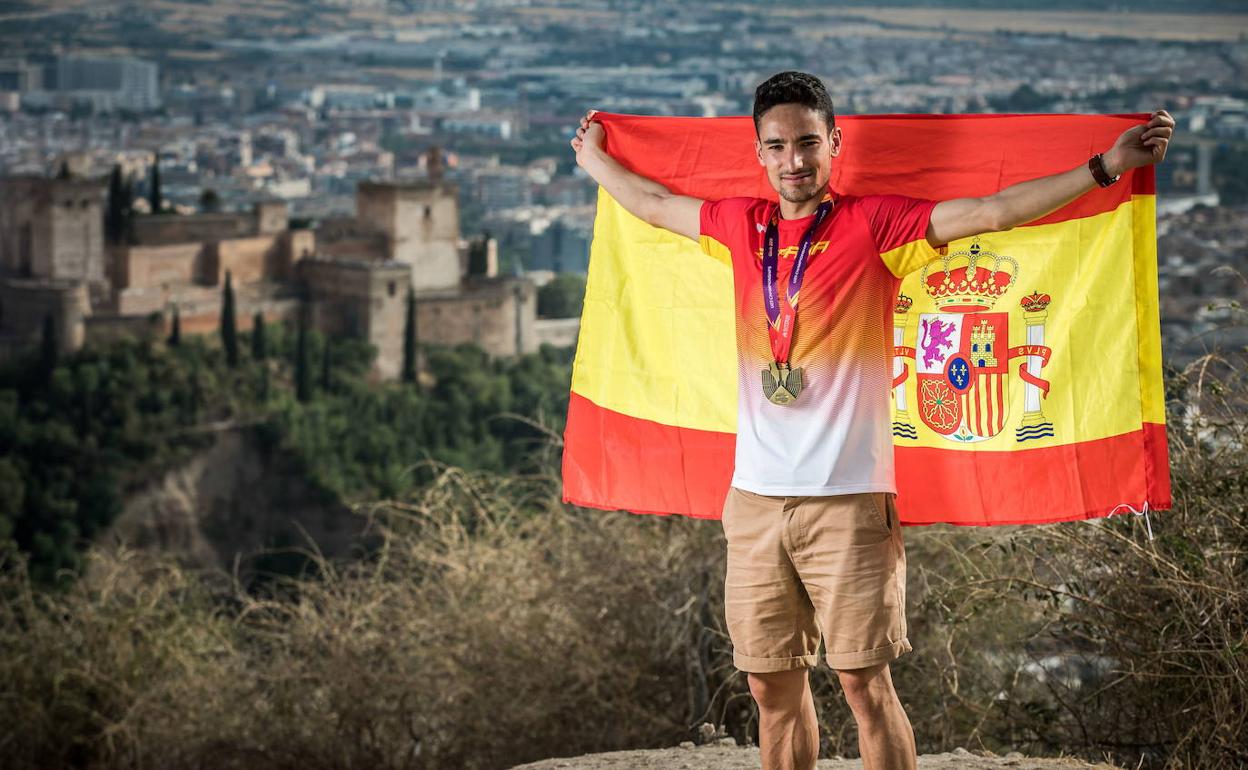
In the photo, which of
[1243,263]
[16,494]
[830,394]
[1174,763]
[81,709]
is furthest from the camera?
[16,494]

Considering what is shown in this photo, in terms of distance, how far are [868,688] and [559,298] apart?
79.2 feet

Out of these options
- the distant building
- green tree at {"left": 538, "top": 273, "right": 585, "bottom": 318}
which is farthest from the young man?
the distant building

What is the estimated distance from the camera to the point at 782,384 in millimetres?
2984

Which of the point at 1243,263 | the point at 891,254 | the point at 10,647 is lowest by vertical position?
the point at 10,647

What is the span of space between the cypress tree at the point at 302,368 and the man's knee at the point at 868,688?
76.4ft

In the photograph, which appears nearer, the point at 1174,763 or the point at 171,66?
the point at 1174,763

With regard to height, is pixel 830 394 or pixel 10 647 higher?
pixel 830 394

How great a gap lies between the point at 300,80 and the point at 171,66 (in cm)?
226

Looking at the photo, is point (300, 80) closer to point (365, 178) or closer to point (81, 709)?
point (365, 178)

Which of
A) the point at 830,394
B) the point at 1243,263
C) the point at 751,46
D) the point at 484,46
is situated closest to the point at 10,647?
the point at 830,394

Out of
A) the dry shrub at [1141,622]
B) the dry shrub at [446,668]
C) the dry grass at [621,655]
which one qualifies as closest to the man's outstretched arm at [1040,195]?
the dry shrub at [1141,622]

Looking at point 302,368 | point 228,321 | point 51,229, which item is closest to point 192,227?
point 228,321

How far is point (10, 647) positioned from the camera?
1021 centimetres

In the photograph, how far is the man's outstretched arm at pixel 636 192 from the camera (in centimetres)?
334
